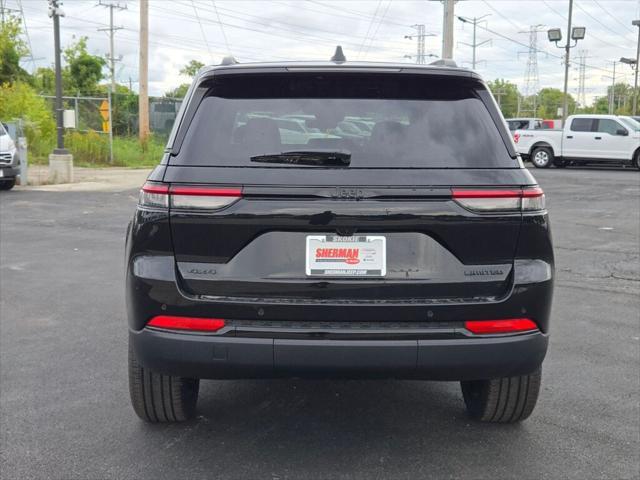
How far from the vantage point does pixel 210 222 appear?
9.36 feet

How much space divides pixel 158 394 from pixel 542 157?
83.9ft

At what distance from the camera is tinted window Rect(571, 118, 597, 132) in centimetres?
2533

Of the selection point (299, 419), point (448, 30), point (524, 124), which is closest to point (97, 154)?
point (448, 30)

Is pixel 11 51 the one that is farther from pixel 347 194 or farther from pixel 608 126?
pixel 347 194

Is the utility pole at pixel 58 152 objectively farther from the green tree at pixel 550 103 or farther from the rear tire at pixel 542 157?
the green tree at pixel 550 103

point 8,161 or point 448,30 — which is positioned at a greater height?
point 448,30

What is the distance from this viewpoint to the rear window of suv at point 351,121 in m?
2.94

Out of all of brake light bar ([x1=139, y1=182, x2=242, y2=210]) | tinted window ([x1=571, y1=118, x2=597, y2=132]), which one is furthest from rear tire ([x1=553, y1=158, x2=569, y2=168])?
brake light bar ([x1=139, y1=182, x2=242, y2=210])

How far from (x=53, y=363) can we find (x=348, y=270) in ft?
8.78

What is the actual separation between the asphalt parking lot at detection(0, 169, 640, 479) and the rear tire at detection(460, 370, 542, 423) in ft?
0.30

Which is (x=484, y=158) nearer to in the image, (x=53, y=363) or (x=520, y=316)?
(x=520, y=316)

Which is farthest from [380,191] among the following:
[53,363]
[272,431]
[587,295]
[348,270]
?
[587,295]

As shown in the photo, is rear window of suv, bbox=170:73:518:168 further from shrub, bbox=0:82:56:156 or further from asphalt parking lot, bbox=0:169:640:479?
shrub, bbox=0:82:56:156

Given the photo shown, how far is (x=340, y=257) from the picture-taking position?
2.85 meters
